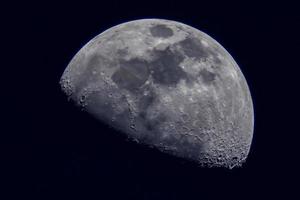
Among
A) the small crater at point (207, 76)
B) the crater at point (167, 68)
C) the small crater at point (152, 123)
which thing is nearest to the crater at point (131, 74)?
the crater at point (167, 68)

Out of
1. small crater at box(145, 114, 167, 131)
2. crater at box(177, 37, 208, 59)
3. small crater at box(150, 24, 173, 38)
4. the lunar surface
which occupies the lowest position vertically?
small crater at box(145, 114, 167, 131)

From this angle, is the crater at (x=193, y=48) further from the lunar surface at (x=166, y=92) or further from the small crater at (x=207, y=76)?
the small crater at (x=207, y=76)

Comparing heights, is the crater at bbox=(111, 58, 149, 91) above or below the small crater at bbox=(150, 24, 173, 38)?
below

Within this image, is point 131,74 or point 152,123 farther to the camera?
point 131,74

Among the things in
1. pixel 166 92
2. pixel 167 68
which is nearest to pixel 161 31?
pixel 167 68

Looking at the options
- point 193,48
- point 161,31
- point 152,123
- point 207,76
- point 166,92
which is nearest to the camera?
point 152,123

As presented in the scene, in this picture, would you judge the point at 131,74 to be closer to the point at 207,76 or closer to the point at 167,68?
the point at 167,68

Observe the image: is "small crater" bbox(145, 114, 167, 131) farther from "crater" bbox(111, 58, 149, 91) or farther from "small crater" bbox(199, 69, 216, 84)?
"small crater" bbox(199, 69, 216, 84)

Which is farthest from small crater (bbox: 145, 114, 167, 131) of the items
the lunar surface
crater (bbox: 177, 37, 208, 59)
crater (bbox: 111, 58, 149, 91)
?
crater (bbox: 177, 37, 208, 59)
